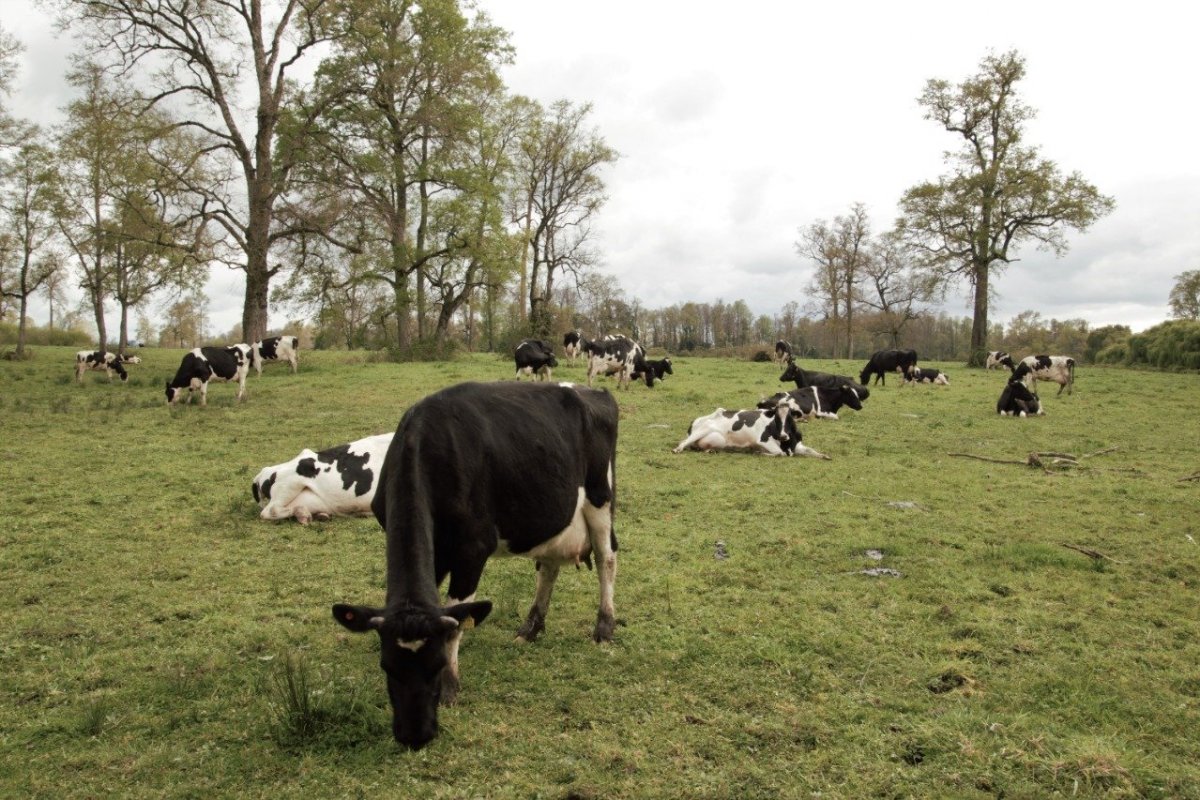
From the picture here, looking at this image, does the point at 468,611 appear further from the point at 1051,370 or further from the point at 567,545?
the point at 1051,370

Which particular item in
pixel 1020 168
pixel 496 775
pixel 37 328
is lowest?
pixel 496 775

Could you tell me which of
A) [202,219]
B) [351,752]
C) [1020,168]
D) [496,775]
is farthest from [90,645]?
[1020,168]

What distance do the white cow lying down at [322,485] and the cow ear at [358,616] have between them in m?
5.40

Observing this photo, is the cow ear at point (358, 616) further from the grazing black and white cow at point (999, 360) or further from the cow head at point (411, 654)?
the grazing black and white cow at point (999, 360)

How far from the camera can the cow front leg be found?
17.7ft

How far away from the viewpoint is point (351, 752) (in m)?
3.85

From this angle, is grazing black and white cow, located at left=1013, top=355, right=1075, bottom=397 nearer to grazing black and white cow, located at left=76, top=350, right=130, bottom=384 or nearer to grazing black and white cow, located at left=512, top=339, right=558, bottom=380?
grazing black and white cow, located at left=512, top=339, right=558, bottom=380

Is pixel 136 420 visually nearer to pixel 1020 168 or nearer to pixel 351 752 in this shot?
pixel 351 752

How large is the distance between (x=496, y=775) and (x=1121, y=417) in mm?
20876

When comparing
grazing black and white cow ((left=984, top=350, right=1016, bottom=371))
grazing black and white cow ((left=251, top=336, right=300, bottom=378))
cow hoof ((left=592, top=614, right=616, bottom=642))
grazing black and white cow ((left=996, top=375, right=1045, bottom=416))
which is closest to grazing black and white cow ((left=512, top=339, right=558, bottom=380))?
grazing black and white cow ((left=251, top=336, right=300, bottom=378))

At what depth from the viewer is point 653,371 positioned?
1027 inches

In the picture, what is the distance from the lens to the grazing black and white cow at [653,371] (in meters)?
25.1

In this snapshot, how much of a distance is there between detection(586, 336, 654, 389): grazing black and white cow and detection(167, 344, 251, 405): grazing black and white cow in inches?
428

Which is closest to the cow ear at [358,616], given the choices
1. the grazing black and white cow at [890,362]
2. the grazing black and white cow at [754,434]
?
the grazing black and white cow at [754,434]
